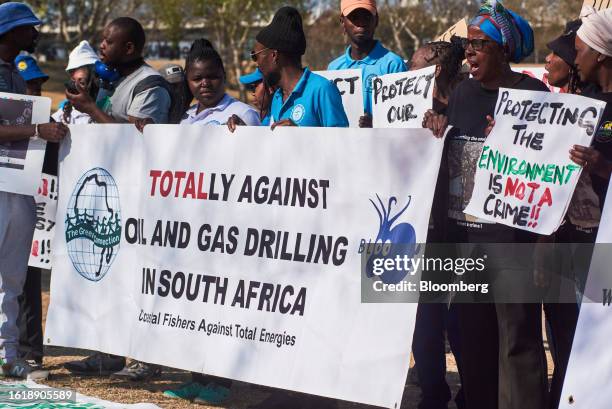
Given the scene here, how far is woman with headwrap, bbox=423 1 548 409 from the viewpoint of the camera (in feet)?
16.0

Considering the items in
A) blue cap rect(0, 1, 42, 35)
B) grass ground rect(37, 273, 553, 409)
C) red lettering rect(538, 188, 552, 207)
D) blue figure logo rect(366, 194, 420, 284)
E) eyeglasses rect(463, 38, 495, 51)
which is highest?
blue cap rect(0, 1, 42, 35)

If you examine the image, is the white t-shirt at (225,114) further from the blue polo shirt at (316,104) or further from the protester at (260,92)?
the protester at (260,92)

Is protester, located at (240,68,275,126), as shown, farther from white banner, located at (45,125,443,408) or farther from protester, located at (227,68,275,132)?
white banner, located at (45,125,443,408)

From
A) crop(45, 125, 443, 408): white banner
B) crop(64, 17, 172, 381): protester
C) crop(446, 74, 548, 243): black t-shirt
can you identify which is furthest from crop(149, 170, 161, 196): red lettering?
crop(446, 74, 548, 243): black t-shirt

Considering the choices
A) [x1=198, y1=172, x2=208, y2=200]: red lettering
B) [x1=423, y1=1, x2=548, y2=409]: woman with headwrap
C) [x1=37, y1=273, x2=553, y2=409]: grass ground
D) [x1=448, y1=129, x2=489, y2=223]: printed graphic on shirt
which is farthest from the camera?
[x1=37, y1=273, x2=553, y2=409]: grass ground

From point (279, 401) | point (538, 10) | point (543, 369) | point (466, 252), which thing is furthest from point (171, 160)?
point (538, 10)

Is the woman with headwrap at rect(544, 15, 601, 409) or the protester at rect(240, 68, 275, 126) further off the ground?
the protester at rect(240, 68, 275, 126)

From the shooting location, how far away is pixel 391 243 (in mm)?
5164

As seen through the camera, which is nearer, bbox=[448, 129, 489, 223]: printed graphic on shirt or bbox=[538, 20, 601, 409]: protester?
bbox=[538, 20, 601, 409]: protester

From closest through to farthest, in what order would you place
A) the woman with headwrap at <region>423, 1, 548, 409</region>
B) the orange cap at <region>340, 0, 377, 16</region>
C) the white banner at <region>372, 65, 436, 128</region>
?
the woman with headwrap at <region>423, 1, 548, 409</region> → the white banner at <region>372, 65, 436, 128</region> → the orange cap at <region>340, 0, 377, 16</region>

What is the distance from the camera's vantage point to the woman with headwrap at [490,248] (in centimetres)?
487

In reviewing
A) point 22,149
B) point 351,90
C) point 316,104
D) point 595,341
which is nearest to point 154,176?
point 22,149

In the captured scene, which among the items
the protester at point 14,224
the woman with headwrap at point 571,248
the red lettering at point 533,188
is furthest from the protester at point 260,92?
the red lettering at point 533,188

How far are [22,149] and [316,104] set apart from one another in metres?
2.08
